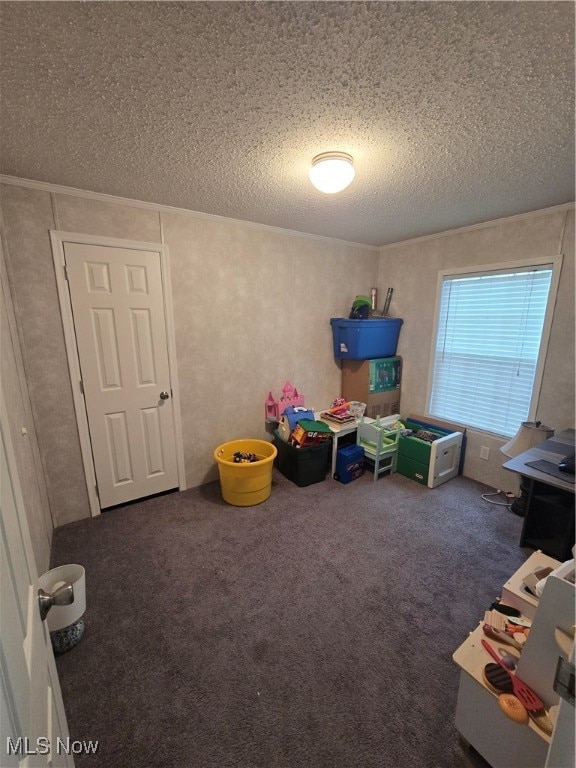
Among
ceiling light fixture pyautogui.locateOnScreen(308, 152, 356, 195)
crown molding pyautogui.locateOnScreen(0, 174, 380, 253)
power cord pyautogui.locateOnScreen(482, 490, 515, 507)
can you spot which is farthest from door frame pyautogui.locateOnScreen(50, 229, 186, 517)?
power cord pyautogui.locateOnScreen(482, 490, 515, 507)

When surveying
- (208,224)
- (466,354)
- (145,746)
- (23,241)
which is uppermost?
(208,224)

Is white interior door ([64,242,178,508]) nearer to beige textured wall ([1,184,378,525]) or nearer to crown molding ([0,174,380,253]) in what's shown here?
beige textured wall ([1,184,378,525])

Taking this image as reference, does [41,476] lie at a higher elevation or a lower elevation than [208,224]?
lower

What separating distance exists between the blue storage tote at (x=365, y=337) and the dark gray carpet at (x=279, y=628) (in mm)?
1530

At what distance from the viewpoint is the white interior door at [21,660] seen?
1.59ft

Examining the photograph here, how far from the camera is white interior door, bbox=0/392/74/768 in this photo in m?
0.48

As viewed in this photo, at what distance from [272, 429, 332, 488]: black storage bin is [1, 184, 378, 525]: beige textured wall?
435 mm

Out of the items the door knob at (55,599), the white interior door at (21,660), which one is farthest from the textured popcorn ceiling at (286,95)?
the door knob at (55,599)

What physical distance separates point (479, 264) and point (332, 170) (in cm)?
190

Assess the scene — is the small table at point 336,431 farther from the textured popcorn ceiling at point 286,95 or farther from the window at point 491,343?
the textured popcorn ceiling at point 286,95

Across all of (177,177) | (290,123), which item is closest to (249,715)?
(290,123)

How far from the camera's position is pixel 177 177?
1932 mm

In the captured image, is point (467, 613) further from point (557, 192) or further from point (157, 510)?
point (557, 192)

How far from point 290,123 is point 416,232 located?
7.02ft
